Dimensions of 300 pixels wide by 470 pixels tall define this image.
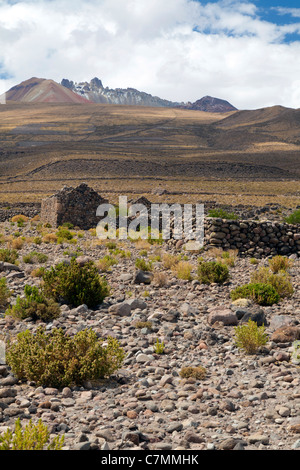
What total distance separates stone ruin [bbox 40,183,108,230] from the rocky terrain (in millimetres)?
17356

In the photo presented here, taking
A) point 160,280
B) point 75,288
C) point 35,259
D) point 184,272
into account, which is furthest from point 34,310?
point 35,259

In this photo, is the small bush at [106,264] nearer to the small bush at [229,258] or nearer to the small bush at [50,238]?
the small bush at [229,258]

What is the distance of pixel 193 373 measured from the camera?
20.2ft

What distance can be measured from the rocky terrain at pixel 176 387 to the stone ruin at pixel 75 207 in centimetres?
1736

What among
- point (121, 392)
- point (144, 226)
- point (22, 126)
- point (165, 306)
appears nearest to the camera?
point (121, 392)

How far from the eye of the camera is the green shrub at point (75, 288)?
9719 millimetres

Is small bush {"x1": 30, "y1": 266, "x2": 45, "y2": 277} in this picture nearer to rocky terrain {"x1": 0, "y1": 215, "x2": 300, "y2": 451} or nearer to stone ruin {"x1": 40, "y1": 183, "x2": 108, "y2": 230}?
rocky terrain {"x1": 0, "y1": 215, "x2": 300, "y2": 451}

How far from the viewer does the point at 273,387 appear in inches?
227

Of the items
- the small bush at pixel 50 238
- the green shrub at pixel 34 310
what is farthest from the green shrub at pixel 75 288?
the small bush at pixel 50 238

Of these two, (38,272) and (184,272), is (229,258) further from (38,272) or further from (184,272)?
(38,272)

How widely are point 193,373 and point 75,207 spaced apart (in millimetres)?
22774
